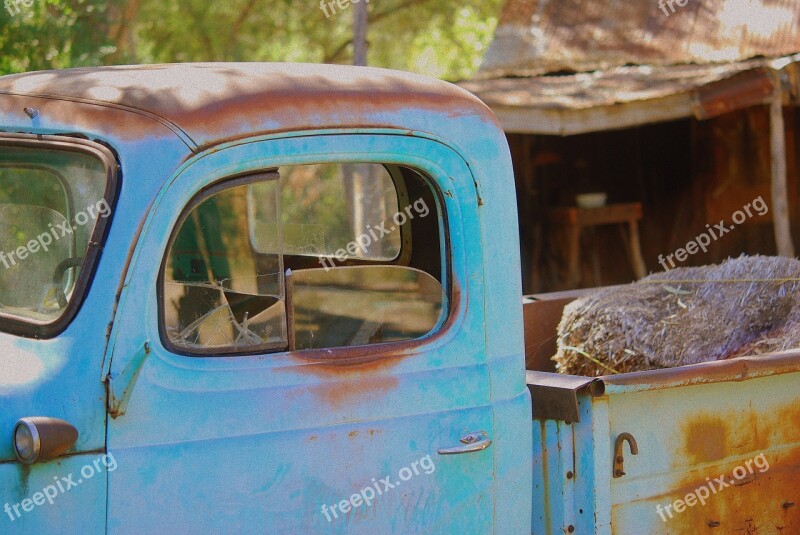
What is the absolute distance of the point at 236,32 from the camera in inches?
554

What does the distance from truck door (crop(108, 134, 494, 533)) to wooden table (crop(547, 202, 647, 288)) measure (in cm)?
709

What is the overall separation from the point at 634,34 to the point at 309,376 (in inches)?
309

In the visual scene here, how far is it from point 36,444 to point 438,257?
106cm

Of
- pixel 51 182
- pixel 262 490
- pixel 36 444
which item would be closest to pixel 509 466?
pixel 262 490

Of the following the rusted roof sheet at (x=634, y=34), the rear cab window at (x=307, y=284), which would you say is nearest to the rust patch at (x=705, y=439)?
the rear cab window at (x=307, y=284)

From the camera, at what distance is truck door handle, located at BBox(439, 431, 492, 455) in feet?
7.48

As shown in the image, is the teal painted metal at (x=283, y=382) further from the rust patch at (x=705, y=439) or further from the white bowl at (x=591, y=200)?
the white bowl at (x=591, y=200)

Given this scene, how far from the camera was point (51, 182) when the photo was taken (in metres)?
2.20

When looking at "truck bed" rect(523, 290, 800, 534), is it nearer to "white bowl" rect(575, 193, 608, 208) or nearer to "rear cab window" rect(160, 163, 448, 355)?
"rear cab window" rect(160, 163, 448, 355)

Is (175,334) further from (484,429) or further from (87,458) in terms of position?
(484,429)

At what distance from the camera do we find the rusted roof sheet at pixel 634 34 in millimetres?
8664

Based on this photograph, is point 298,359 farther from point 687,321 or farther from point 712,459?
point 687,321

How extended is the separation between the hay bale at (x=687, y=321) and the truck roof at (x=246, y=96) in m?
1.35

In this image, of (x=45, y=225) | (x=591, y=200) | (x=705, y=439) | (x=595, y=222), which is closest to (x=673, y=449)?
(x=705, y=439)
